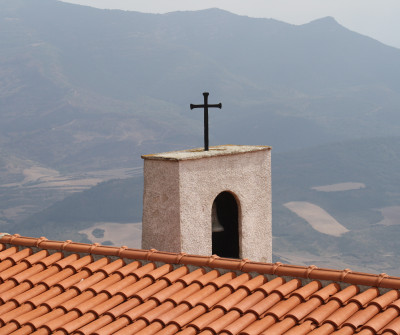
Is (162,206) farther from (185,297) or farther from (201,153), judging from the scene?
(185,297)

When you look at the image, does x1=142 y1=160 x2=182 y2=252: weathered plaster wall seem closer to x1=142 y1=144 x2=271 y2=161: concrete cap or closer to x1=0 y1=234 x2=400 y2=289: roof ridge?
x1=142 y1=144 x2=271 y2=161: concrete cap

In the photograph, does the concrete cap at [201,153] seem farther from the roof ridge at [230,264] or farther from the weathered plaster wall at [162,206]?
the roof ridge at [230,264]

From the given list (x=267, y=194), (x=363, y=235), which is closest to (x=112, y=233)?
(x=363, y=235)

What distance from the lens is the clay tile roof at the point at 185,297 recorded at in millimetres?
5840

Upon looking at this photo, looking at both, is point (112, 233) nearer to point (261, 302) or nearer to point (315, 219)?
point (315, 219)

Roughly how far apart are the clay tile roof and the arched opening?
1864 millimetres

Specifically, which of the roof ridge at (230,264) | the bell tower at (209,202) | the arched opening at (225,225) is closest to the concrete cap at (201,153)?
the bell tower at (209,202)

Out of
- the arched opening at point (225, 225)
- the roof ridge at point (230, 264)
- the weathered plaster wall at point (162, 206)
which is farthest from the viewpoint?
the arched opening at point (225, 225)

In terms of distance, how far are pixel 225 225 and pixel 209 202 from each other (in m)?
0.65

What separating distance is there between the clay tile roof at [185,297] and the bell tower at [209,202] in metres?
1.07

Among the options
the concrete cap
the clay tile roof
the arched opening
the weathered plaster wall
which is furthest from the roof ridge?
the arched opening

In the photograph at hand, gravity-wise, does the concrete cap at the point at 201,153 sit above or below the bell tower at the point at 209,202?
above

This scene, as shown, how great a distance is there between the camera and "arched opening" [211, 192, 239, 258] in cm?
924

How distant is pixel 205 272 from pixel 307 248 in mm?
161730
